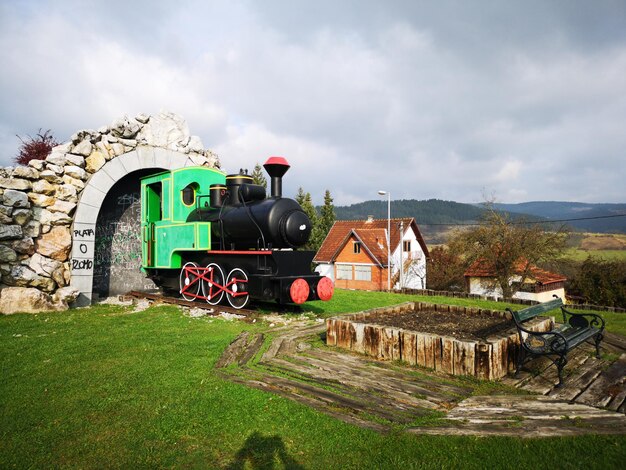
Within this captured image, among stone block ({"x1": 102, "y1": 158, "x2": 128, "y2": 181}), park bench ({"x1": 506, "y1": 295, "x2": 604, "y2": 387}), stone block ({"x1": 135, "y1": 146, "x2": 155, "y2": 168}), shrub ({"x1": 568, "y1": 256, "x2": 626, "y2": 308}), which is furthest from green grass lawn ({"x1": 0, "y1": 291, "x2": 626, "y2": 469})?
shrub ({"x1": 568, "y1": 256, "x2": 626, "y2": 308})

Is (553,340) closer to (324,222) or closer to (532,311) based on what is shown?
(532,311)

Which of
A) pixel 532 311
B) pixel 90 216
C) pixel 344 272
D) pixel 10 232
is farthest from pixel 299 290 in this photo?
pixel 344 272

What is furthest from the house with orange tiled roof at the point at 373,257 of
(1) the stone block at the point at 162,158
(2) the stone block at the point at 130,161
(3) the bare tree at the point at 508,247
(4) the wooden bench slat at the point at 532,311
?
(4) the wooden bench slat at the point at 532,311

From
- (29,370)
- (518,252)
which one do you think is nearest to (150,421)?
(29,370)

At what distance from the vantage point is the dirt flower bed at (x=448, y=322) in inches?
255

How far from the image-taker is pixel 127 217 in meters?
14.4

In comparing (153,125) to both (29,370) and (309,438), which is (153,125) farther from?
(309,438)

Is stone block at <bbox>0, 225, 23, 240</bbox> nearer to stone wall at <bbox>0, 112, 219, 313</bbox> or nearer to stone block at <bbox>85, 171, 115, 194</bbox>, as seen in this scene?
stone wall at <bbox>0, 112, 219, 313</bbox>

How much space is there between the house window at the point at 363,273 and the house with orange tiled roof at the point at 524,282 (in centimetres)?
740

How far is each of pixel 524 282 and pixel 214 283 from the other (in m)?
25.1

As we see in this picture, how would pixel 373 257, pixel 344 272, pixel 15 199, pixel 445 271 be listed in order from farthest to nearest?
pixel 344 272 < pixel 445 271 < pixel 373 257 < pixel 15 199

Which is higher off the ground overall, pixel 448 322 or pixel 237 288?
pixel 237 288

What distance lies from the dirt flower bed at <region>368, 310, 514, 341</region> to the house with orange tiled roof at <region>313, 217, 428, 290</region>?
2300cm

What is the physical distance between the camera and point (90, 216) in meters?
11.7
